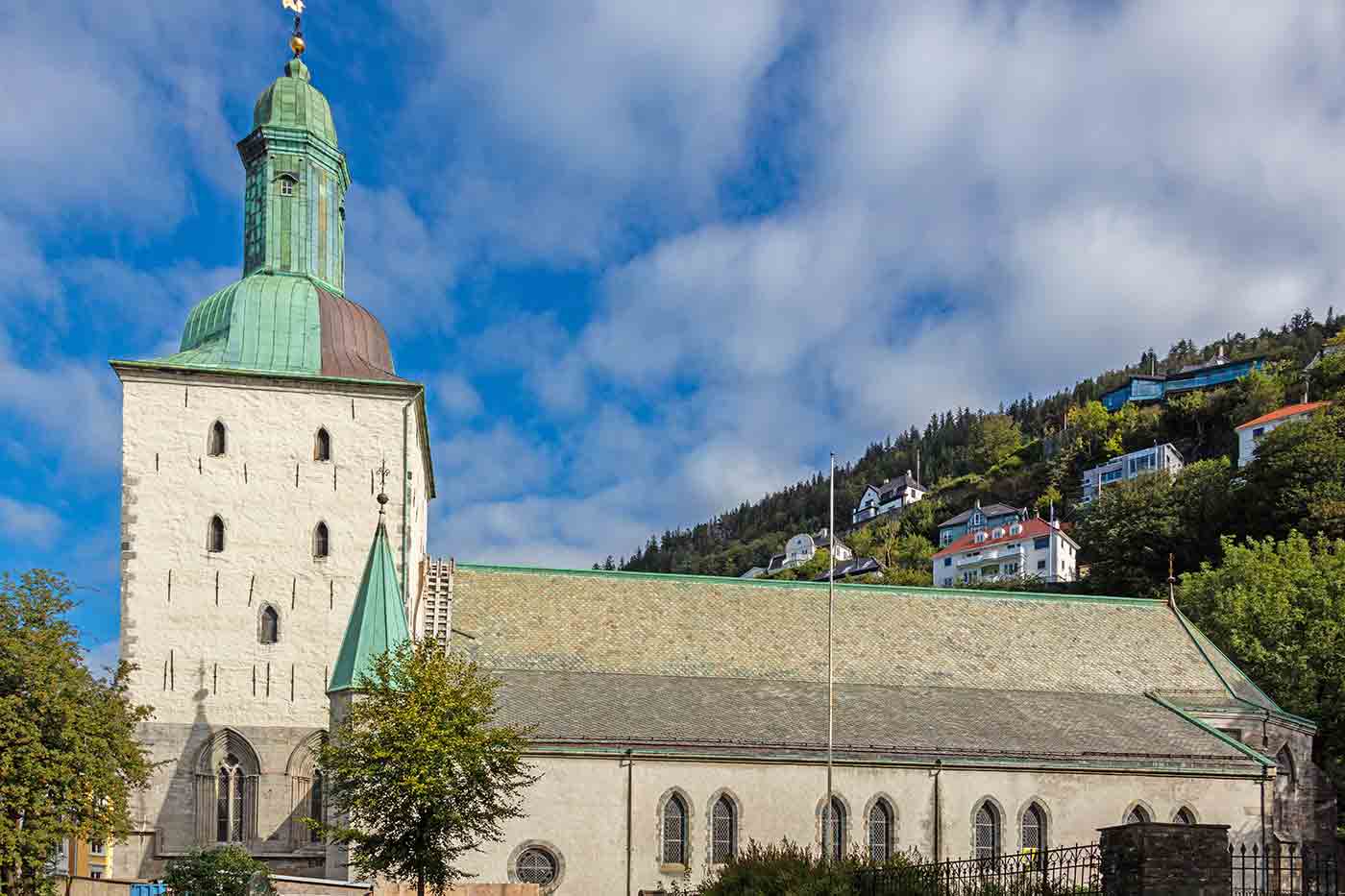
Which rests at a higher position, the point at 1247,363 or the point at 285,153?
the point at 1247,363

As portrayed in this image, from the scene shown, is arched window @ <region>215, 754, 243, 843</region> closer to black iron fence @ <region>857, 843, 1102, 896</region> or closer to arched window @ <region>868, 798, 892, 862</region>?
arched window @ <region>868, 798, 892, 862</region>

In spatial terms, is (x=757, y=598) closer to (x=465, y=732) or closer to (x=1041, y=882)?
(x=465, y=732)

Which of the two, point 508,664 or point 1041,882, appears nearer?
point 1041,882

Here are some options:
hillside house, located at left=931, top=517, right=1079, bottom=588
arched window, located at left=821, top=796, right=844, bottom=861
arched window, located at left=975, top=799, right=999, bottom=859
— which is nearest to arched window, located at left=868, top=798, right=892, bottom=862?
arched window, located at left=821, top=796, right=844, bottom=861

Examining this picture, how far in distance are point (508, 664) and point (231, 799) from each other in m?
8.62

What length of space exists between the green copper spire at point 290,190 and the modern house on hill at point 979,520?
452ft

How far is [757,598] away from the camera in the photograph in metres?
46.3

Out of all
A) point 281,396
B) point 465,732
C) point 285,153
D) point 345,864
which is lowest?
point 345,864

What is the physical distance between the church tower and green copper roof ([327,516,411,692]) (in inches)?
9.6

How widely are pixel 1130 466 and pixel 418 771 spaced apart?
14545cm

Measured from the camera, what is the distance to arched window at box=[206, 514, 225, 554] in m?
37.4

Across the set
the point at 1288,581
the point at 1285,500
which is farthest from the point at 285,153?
the point at 1285,500

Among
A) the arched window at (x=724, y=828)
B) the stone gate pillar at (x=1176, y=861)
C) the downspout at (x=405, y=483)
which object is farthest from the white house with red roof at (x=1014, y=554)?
the stone gate pillar at (x=1176, y=861)

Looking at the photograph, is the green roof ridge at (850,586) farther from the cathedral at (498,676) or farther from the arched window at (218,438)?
the arched window at (218,438)
